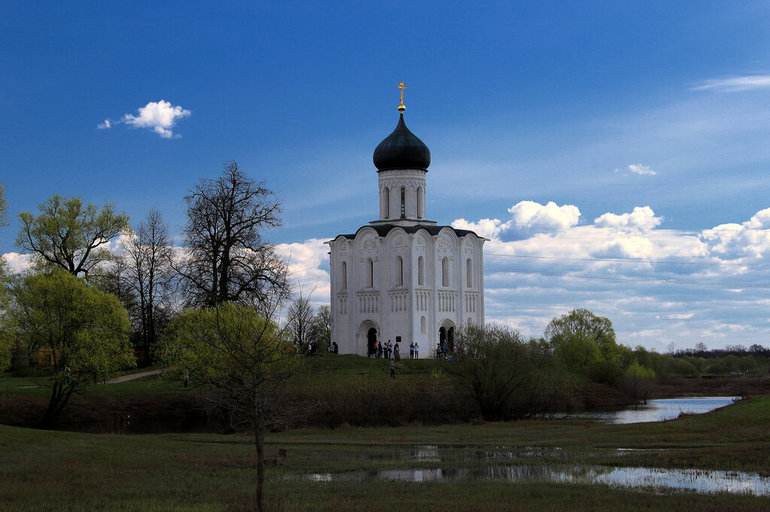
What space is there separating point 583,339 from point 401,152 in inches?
782

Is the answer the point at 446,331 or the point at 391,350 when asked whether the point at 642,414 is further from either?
the point at 446,331

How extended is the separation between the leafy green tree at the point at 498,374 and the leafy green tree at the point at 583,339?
25.3 meters

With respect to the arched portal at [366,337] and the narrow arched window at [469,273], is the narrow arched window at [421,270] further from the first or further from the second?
the arched portal at [366,337]

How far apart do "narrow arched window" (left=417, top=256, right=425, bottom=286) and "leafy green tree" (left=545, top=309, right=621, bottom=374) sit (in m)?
12.1

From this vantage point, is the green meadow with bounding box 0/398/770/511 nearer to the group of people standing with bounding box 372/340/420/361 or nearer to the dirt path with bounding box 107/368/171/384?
the dirt path with bounding box 107/368/171/384

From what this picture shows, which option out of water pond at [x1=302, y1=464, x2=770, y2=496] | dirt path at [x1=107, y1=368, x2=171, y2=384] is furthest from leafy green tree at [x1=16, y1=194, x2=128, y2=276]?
water pond at [x1=302, y1=464, x2=770, y2=496]

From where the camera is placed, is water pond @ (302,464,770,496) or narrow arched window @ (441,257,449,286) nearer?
water pond @ (302,464,770,496)

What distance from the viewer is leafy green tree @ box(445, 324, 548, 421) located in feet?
114

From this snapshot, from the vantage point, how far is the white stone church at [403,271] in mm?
55125

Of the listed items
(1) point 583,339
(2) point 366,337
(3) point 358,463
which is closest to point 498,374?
(3) point 358,463

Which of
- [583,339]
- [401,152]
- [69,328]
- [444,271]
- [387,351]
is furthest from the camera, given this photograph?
[583,339]

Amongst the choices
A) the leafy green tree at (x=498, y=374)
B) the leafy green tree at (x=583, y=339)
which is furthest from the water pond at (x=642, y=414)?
the leafy green tree at (x=583, y=339)

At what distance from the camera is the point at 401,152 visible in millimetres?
56438

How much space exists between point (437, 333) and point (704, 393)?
20.5 meters
